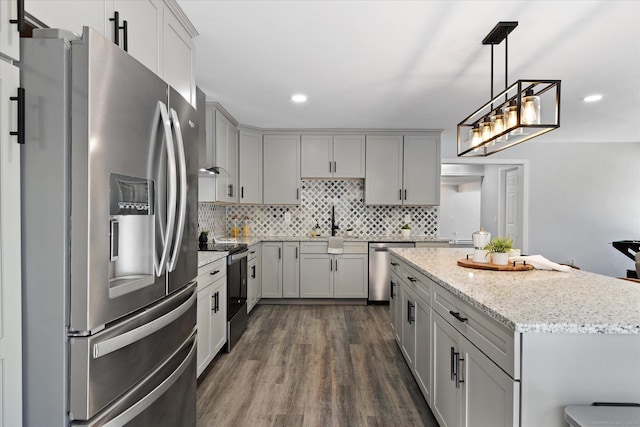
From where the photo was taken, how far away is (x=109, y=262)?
1.12m

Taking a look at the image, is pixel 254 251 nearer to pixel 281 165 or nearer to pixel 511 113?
pixel 281 165

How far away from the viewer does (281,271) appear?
498 centimetres

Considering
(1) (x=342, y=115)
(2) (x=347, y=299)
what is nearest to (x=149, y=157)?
(1) (x=342, y=115)

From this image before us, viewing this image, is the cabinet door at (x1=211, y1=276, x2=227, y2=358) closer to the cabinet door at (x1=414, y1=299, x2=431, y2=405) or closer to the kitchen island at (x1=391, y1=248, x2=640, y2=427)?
the cabinet door at (x1=414, y1=299, x2=431, y2=405)

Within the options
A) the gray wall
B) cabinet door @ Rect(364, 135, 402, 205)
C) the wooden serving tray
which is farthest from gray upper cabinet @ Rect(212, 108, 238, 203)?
the gray wall

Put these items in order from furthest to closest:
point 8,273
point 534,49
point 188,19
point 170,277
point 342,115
A: point 342,115 → point 534,49 → point 188,19 → point 170,277 → point 8,273

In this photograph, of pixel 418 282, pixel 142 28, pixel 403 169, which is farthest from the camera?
pixel 403 169

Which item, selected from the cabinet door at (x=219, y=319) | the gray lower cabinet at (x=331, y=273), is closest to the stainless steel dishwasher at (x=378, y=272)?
the gray lower cabinet at (x=331, y=273)

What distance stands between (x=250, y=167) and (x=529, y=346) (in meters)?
4.31

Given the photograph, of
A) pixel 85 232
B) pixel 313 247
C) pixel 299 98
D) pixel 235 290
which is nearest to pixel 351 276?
pixel 313 247

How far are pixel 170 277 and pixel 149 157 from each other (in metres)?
0.49

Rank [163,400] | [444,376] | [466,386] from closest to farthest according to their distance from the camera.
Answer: [163,400] → [466,386] → [444,376]

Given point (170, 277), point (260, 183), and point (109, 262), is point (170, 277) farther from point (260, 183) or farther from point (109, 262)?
point (260, 183)

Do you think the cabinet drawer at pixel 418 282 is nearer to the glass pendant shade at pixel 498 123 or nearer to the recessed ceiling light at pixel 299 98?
the glass pendant shade at pixel 498 123
